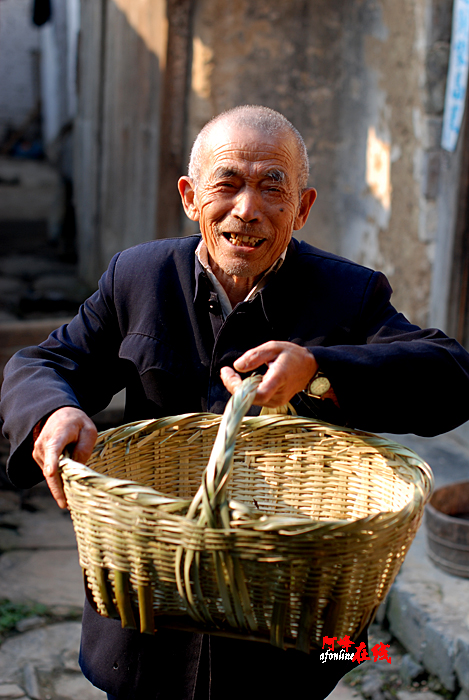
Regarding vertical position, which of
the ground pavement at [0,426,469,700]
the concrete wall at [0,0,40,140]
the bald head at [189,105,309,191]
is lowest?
the ground pavement at [0,426,469,700]

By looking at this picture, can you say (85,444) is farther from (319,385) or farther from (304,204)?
(304,204)

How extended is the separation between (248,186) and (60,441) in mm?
673

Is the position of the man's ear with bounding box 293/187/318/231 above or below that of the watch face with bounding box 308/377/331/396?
above

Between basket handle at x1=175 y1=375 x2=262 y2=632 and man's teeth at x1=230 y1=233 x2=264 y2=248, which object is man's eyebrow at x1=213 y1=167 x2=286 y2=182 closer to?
man's teeth at x1=230 y1=233 x2=264 y2=248

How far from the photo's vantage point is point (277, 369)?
4.28 ft

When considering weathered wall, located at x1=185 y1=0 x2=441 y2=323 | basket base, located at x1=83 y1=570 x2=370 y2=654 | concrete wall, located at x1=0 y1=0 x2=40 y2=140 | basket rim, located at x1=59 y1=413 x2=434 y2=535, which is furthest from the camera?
concrete wall, located at x1=0 y1=0 x2=40 y2=140

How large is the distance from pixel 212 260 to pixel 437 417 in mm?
637

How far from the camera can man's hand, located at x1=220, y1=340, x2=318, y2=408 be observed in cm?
130

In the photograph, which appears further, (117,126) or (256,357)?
(117,126)

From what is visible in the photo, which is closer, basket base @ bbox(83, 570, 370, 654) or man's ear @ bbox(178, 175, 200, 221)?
basket base @ bbox(83, 570, 370, 654)

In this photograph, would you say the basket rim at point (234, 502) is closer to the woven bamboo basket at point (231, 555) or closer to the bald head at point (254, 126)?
the woven bamboo basket at point (231, 555)

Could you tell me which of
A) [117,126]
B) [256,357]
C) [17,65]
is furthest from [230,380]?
[17,65]

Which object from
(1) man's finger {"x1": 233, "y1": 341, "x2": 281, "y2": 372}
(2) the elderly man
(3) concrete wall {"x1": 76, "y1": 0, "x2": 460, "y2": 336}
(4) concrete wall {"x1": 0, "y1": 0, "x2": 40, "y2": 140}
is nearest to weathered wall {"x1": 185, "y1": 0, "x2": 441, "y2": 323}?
(3) concrete wall {"x1": 76, "y1": 0, "x2": 460, "y2": 336}

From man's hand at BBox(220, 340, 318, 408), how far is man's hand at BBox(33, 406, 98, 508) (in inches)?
11.5
